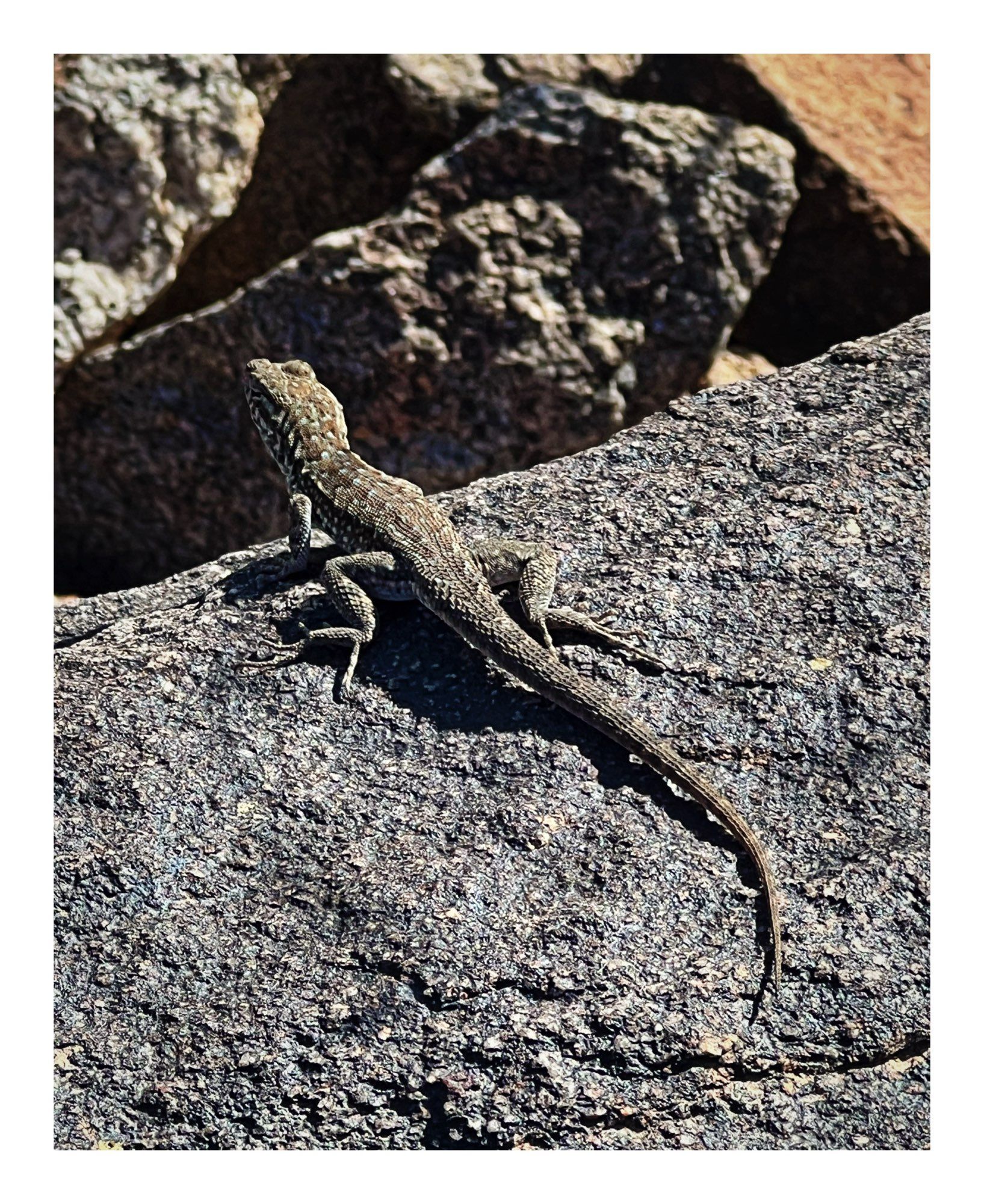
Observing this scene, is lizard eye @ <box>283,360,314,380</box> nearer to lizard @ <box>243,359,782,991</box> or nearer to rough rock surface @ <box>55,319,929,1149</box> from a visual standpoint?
lizard @ <box>243,359,782,991</box>

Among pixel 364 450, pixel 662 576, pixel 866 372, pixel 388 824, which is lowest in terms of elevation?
pixel 364 450

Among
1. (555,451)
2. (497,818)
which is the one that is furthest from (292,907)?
(555,451)

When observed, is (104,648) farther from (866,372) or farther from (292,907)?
(866,372)

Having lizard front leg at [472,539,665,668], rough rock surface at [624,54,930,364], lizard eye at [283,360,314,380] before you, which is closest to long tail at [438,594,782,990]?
lizard front leg at [472,539,665,668]

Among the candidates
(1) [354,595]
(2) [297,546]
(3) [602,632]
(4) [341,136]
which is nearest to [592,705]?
(3) [602,632]

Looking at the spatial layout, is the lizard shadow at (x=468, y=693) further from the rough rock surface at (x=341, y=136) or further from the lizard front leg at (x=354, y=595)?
the rough rock surface at (x=341, y=136)

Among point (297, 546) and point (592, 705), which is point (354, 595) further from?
point (592, 705)

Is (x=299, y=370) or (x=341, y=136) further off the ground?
(x=341, y=136)

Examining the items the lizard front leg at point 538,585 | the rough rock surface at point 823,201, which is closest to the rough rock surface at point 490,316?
the rough rock surface at point 823,201
